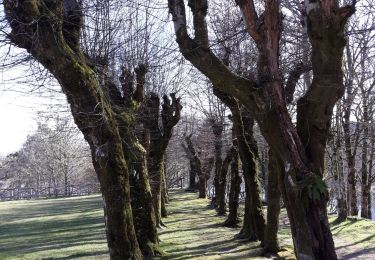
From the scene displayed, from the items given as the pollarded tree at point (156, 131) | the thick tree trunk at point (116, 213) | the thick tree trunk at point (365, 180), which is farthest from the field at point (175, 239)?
the thick tree trunk at point (365, 180)

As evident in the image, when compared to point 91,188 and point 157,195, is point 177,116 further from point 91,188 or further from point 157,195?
point 91,188

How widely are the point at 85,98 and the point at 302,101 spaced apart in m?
3.48

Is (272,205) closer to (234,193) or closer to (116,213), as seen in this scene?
(116,213)

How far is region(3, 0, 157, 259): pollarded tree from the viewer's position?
760 cm

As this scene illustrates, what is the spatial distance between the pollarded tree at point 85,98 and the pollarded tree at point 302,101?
1.81 m

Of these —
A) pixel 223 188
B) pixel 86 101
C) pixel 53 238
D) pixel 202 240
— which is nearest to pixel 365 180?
pixel 223 188

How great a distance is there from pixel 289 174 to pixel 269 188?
5.60m

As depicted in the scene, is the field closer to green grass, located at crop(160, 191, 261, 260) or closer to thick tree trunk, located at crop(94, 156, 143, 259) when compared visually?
green grass, located at crop(160, 191, 261, 260)

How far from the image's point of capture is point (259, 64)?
7.87m

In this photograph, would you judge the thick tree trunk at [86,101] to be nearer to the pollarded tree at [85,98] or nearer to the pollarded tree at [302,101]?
the pollarded tree at [85,98]

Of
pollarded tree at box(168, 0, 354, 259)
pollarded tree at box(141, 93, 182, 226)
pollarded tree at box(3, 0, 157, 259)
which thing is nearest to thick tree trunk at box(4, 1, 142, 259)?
pollarded tree at box(3, 0, 157, 259)

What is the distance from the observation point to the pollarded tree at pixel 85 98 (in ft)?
24.9

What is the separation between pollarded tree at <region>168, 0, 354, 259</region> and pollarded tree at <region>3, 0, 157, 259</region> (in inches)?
71.3

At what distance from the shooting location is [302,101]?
7.74m
